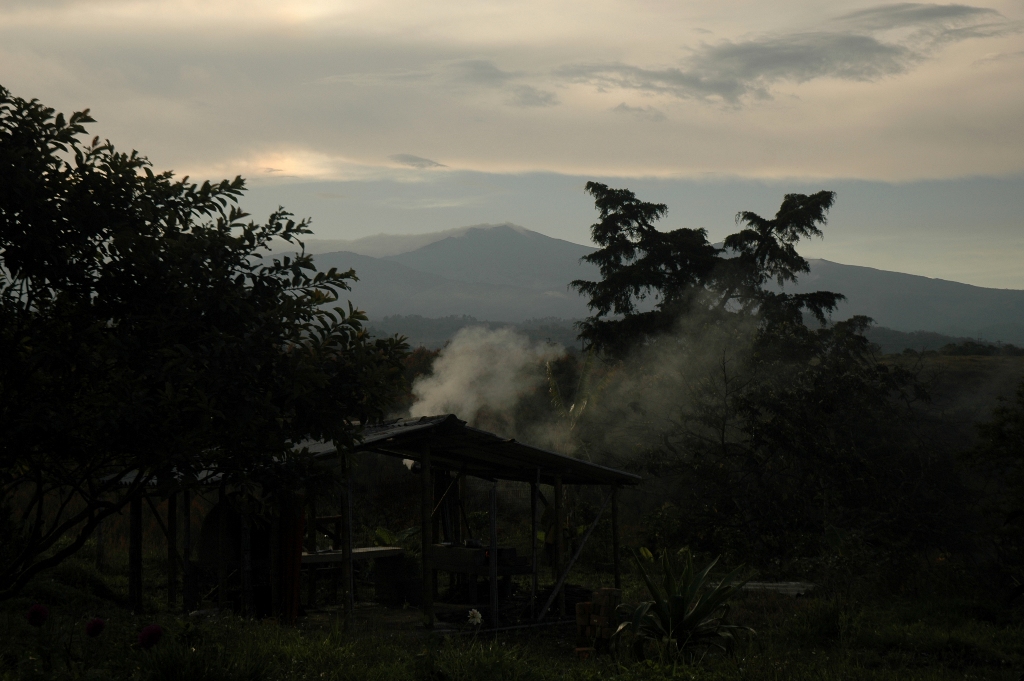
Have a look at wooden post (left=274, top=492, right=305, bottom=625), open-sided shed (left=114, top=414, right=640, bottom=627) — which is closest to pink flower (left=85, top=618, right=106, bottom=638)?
open-sided shed (left=114, top=414, right=640, bottom=627)

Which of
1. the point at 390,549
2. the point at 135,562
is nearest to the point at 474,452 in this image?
the point at 390,549

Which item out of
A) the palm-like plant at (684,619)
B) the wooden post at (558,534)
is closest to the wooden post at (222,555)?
the wooden post at (558,534)

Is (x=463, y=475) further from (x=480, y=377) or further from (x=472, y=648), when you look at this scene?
(x=480, y=377)

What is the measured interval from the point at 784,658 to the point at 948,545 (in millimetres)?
12879

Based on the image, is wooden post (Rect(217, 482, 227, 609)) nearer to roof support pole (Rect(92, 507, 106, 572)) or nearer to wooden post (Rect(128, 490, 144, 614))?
wooden post (Rect(128, 490, 144, 614))

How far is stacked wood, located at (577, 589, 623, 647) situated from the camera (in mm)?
10828

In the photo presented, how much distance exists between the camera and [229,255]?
7.46 metres

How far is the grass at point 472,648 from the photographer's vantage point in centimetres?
729

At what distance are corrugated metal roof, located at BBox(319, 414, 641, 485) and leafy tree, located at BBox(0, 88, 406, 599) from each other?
2.99 meters

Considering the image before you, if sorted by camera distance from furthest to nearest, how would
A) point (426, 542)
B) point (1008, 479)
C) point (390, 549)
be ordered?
point (390, 549) → point (1008, 479) → point (426, 542)

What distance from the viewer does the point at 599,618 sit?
10898mm

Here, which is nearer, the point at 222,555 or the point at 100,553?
the point at 222,555

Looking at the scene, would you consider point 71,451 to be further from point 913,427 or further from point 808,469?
point 913,427

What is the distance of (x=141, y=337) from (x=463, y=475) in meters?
10.9
